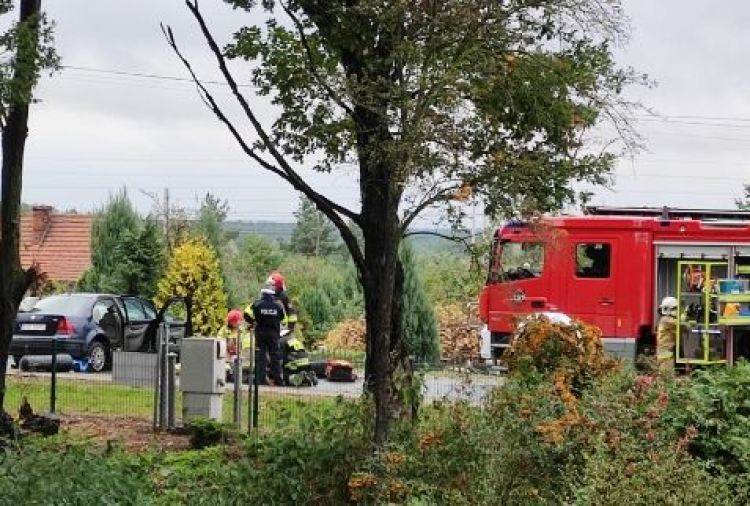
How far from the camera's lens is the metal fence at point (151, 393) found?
1314 centimetres

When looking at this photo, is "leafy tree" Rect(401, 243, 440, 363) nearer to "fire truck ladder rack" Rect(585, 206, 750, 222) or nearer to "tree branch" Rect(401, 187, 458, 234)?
"fire truck ladder rack" Rect(585, 206, 750, 222)

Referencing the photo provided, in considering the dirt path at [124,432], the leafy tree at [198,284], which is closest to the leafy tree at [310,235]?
the leafy tree at [198,284]

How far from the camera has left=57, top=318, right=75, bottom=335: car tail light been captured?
22359 millimetres

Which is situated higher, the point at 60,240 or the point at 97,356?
the point at 60,240

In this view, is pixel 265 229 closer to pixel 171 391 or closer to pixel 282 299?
pixel 282 299

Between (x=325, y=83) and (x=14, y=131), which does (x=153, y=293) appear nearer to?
(x=14, y=131)

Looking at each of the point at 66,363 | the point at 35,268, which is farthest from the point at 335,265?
the point at 35,268

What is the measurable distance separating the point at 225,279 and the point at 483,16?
23.3 meters

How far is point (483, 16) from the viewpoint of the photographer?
310 inches

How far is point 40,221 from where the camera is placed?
1747 inches

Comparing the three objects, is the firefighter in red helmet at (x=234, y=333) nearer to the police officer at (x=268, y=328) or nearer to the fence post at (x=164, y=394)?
the police officer at (x=268, y=328)

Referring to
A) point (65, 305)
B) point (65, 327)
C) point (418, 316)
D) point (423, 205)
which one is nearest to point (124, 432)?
point (423, 205)

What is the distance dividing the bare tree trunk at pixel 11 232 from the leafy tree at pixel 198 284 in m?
15.4

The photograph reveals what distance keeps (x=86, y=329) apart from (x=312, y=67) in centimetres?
1511
